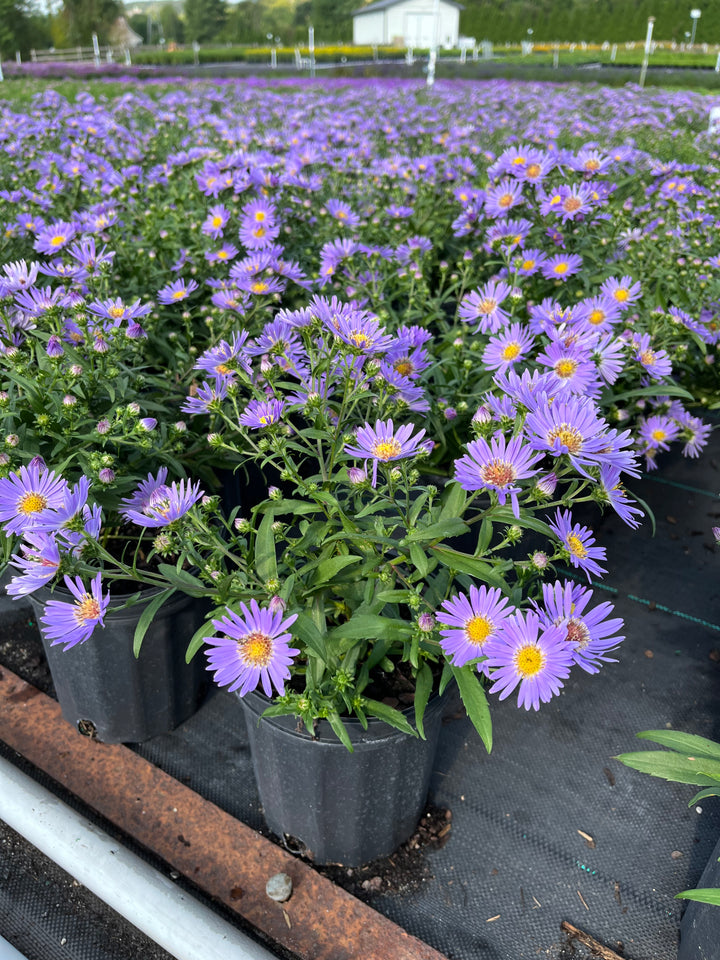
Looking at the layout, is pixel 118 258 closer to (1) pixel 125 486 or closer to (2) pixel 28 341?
(2) pixel 28 341

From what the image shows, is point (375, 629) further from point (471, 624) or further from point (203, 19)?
point (203, 19)

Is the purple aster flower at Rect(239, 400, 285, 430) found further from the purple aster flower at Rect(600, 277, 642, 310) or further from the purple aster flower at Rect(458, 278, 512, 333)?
the purple aster flower at Rect(600, 277, 642, 310)

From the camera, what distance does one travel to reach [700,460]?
10.1ft

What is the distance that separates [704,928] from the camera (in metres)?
1.25

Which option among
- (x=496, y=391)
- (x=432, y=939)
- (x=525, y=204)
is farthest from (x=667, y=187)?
(x=432, y=939)

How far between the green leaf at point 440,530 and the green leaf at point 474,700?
229 millimetres

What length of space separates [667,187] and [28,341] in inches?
115

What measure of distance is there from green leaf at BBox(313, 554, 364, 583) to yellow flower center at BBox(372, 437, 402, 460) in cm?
18

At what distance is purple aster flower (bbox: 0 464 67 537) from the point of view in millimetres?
1233

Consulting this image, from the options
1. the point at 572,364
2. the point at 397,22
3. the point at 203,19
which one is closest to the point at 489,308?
the point at 572,364

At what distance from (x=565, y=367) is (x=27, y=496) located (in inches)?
41.5

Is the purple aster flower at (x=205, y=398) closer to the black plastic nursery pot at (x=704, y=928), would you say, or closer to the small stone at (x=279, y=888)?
the small stone at (x=279, y=888)

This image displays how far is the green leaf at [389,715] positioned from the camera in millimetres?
1277

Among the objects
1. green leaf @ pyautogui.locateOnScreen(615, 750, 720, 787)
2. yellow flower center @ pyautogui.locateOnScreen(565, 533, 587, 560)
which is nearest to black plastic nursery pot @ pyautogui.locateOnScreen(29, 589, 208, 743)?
yellow flower center @ pyautogui.locateOnScreen(565, 533, 587, 560)
